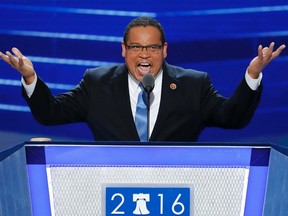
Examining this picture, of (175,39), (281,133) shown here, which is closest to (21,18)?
(175,39)

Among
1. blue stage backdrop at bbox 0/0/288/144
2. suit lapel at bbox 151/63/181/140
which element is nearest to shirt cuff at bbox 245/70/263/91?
suit lapel at bbox 151/63/181/140

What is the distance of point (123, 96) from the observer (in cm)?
224

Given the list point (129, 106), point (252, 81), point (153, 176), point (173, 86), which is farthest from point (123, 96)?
point (153, 176)

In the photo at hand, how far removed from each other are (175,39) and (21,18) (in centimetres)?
63

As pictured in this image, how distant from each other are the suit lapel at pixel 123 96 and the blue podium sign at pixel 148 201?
652 mm

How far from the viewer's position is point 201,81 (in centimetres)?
235

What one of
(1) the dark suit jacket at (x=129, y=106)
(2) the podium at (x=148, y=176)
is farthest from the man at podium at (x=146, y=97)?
(2) the podium at (x=148, y=176)

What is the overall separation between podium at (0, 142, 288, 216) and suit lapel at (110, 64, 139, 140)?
2.07 ft

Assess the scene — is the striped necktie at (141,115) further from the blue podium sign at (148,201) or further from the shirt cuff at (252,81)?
the blue podium sign at (148,201)

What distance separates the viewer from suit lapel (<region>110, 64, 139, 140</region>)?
2.15 meters

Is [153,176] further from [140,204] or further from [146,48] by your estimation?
[146,48]

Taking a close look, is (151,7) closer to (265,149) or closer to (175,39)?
(175,39)

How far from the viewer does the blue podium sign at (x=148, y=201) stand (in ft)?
4.77

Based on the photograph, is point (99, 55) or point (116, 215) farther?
point (99, 55)
